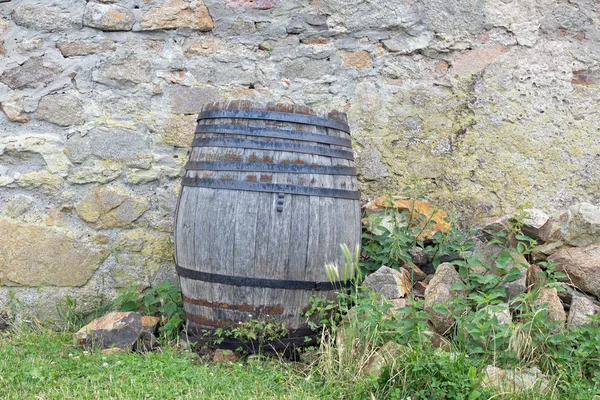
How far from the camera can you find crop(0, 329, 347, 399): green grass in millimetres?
2238

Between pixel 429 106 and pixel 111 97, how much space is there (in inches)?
67.9

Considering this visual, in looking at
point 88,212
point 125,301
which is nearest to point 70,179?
point 88,212

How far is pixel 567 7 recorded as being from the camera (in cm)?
341

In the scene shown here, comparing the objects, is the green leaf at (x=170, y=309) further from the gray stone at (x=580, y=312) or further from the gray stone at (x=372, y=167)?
the gray stone at (x=580, y=312)

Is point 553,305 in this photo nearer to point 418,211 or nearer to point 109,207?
point 418,211

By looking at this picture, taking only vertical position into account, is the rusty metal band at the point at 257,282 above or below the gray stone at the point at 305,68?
below

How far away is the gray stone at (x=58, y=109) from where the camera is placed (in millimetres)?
3299

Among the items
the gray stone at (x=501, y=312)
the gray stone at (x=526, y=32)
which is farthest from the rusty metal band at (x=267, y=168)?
the gray stone at (x=526, y=32)

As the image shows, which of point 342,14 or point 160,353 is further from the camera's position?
point 342,14

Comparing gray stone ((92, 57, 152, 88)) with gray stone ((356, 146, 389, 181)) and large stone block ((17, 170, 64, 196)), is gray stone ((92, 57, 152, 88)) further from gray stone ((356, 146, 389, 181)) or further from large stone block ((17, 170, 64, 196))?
gray stone ((356, 146, 389, 181))

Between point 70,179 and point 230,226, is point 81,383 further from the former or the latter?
point 70,179

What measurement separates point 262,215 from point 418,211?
3.23ft

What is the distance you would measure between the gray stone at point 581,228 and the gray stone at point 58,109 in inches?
101

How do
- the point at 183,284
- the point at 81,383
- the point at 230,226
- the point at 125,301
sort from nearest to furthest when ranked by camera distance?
the point at 81,383, the point at 230,226, the point at 183,284, the point at 125,301
